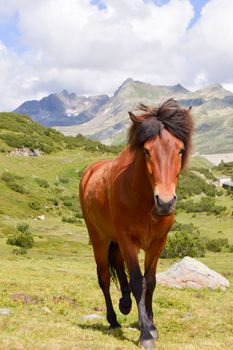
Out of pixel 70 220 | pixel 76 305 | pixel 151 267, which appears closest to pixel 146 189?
pixel 151 267

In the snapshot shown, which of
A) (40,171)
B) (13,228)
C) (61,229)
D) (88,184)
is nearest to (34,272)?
(88,184)

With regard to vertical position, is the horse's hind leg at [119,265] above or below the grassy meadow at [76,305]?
above

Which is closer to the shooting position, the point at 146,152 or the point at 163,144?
the point at 163,144

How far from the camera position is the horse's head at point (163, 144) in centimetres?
780

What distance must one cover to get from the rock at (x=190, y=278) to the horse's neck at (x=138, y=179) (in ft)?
44.5

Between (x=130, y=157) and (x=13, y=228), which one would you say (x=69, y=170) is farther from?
(x=130, y=157)

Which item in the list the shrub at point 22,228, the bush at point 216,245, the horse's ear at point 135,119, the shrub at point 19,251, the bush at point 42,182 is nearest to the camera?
the horse's ear at point 135,119

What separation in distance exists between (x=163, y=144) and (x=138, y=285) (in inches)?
114

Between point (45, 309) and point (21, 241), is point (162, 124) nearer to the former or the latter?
point (45, 309)

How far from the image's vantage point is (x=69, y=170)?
81938 millimetres

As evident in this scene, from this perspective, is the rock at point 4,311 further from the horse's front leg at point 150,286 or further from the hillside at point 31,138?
the hillside at point 31,138

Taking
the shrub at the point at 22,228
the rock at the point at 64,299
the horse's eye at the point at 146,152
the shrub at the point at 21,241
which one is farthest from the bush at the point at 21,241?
the horse's eye at the point at 146,152

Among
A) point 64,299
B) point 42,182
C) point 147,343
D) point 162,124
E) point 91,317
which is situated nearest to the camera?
point 162,124

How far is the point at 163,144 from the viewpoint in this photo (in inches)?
332
